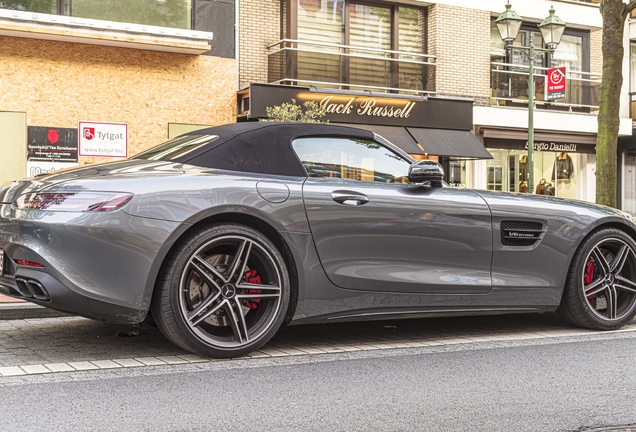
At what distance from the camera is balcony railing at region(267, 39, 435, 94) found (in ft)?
60.5

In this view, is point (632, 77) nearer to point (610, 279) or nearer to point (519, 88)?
point (519, 88)

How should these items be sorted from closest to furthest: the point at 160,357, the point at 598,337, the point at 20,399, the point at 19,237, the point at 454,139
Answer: the point at 20,399 → the point at 19,237 → the point at 160,357 → the point at 598,337 → the point at 454,139

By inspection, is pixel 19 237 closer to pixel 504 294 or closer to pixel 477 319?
pixel 504 294

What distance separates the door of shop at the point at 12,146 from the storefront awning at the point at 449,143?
8719 mm

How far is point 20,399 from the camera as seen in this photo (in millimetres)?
3803

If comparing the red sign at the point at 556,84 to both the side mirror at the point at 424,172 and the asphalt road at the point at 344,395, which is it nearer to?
the side mirror at the point at 424,172

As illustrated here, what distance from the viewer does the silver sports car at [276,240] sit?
4.49 meters

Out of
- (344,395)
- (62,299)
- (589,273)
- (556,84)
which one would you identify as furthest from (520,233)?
(556,84)

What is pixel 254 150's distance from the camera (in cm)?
517

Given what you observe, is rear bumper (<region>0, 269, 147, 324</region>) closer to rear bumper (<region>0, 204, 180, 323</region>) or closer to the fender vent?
rear bumper (<region>0, 204, 180, 323</region>)

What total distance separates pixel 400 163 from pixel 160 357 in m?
2.10

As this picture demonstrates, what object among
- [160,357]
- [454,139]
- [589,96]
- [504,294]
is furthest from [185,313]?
[589,96]

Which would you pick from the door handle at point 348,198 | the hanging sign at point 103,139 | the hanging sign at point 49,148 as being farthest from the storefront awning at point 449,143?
the door handle at point 348,198

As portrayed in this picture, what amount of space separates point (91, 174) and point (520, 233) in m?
2.99
